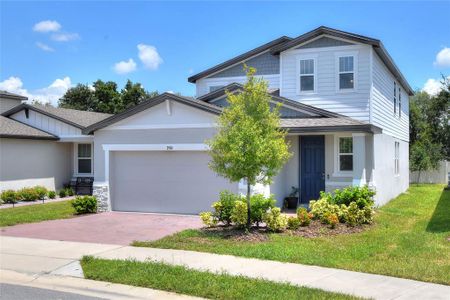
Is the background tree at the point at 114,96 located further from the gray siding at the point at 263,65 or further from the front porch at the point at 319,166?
the front porch at the point at 319,166

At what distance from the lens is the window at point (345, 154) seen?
16.2 metres

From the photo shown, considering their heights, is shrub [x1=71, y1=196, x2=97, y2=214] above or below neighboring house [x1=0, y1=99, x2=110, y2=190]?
below

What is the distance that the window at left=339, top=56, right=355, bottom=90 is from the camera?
17000 mm

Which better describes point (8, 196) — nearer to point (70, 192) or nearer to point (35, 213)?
point (70, 192)

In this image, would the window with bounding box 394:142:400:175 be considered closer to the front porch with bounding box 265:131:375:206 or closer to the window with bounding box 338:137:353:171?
the front porch with bounding box 265:131:375:206

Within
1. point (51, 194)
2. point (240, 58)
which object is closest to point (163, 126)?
point (240, 58)

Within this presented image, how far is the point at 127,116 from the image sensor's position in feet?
52.2

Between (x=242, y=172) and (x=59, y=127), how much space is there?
1496cm

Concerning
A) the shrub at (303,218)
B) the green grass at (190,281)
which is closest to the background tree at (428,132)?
the shrub at (303,218)

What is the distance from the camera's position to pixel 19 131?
70.9ft

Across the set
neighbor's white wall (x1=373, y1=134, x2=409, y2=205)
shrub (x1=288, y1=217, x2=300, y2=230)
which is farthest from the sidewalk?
neighbor's white wall (x1=373, y1=134, x2=409, y2=205)

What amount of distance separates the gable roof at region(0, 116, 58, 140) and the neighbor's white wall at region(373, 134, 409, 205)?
14913 mm

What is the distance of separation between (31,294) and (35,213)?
970 centimetres

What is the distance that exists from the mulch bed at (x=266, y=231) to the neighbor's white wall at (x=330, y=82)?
578 cm
